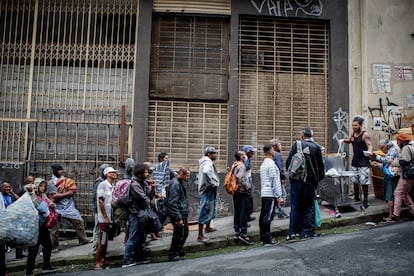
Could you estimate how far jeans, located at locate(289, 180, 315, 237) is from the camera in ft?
23.8

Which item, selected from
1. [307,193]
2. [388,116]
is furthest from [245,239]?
[388,116]

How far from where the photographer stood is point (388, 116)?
34.4 ft

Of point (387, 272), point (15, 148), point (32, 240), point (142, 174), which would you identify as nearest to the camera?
point (387, 272)

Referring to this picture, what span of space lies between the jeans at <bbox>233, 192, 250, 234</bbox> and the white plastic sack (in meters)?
3.36

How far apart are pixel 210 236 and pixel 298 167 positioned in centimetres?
224

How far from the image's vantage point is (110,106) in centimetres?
1039

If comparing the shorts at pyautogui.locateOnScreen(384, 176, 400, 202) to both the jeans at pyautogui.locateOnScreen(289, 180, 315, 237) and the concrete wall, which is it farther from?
the concrete wall

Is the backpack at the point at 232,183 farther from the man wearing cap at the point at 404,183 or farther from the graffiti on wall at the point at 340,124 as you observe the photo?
the graffiti on wall at the point at 340,124

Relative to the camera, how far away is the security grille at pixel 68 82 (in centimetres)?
1006

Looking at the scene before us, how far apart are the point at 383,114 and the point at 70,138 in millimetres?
7703

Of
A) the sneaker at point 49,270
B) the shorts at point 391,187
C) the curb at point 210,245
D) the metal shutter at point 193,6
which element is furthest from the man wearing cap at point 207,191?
the metal shutter at point 193,6

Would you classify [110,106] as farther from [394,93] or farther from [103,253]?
[394,93]

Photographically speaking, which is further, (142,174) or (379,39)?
(379,39)

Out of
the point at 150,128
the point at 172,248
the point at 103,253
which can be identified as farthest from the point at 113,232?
the point at 150,128
